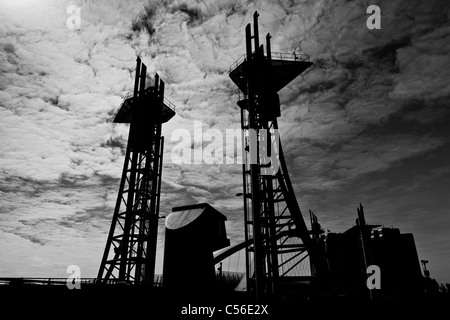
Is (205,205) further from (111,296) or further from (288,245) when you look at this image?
(288,245)

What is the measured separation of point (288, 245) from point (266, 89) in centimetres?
1107

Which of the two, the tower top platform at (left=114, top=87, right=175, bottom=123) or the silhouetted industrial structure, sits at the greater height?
the tower top platform at (left=114, top=87, right=175, bottom=123)

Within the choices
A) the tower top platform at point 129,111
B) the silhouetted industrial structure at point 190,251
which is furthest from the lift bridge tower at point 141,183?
the silhouetted industrial structure at point 190,251

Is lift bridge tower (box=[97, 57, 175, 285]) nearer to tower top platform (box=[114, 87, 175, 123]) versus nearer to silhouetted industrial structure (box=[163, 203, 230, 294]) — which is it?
tower top platform (box=[114, 87, 175, 123])

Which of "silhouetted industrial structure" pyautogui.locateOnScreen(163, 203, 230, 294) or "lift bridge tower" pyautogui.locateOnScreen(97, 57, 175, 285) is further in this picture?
"lift bridge tower" pyautogui.locateOnScreen(97, 57, 175, 285)

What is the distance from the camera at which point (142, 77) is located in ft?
92.5

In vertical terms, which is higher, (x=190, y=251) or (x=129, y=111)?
(x=129, y=111)

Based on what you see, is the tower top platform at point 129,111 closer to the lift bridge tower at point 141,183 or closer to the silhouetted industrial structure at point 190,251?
the lift bridge tower at point 141,183

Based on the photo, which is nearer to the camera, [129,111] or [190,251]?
[190,251]

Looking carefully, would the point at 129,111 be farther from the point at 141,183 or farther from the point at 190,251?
the point at 190,251

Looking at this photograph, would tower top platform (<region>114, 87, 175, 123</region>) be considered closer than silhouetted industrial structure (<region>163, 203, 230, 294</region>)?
No

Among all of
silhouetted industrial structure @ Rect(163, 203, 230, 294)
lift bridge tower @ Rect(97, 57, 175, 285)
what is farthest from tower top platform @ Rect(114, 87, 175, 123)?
silhouetted industrial structure @ Rect(163, 203, 230, 294)

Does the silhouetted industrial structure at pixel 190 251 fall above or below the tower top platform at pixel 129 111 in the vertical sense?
below

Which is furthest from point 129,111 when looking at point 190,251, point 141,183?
point 190,251
